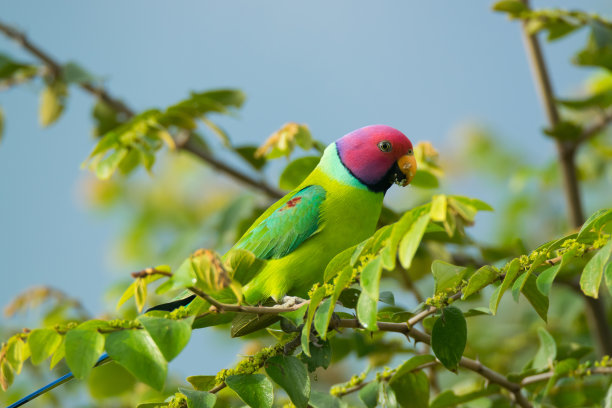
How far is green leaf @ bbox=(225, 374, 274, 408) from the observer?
4.50 ft

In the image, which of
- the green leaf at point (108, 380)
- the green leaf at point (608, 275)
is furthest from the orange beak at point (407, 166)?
the green leaf at point (108, 380)

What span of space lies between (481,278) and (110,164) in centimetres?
132

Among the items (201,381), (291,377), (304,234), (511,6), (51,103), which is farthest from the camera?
(51,103)

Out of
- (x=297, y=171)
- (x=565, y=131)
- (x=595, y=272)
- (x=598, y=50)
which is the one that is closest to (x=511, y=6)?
(x=598, y=50)

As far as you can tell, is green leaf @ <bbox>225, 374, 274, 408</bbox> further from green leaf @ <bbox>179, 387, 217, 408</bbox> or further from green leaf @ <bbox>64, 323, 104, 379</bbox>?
green leaf @ <bbox>64, 323, 104, 379</bbox>

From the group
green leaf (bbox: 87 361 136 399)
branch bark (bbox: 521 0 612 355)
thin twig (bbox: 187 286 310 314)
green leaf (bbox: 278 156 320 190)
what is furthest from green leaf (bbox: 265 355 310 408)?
branch bark (bbox: 521 0 612 355)

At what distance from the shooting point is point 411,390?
1707 millimetres

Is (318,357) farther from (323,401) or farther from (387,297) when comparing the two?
(387,297)

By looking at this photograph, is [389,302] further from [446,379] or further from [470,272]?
[446,379]

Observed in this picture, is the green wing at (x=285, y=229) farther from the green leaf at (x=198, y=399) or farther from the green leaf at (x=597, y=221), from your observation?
the green leaf at (x=597, y=221)

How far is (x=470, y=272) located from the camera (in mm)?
1502

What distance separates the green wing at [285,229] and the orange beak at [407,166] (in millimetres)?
332

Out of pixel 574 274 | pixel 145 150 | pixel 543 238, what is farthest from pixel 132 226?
pixel 574 274

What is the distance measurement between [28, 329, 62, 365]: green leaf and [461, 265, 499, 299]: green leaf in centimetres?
79
